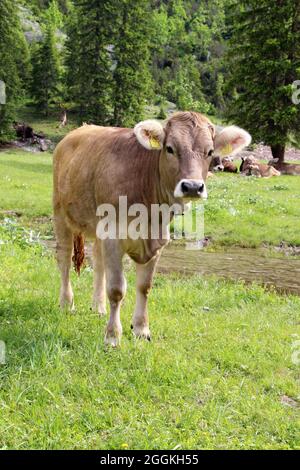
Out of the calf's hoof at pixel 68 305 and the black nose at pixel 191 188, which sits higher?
the black nose at pixel 191 188

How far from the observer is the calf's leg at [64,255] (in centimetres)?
782

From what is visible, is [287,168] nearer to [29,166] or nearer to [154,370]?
[29,166]

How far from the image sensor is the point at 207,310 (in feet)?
27.7

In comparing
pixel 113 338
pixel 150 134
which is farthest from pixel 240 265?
pixel 150 134

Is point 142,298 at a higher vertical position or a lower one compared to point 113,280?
lower

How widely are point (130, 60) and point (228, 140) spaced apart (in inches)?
1767

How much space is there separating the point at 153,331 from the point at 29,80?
6488 cm

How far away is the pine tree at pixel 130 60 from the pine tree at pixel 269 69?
14.3m

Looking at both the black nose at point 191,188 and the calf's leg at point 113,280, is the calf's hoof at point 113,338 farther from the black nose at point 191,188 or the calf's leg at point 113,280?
the black nose at point 191,188

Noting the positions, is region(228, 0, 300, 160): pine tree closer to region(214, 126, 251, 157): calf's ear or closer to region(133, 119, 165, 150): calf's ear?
region(214, 126, 251, 157): calf's ear

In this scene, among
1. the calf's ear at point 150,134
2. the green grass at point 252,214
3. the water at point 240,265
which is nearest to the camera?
the calf's ear at point 150,134

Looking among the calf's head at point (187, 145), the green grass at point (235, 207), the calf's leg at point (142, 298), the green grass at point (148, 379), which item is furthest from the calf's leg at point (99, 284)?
the green grass at point (235, 207)

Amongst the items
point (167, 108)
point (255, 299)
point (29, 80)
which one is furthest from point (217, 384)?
point (167, 108)

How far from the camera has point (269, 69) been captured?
33156mm
